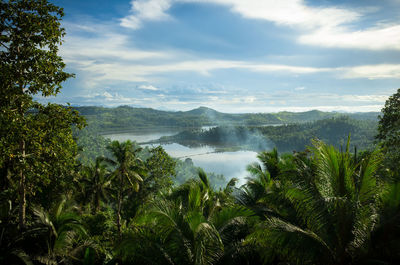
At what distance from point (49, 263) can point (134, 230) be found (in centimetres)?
329

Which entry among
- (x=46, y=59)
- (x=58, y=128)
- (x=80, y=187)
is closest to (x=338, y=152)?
(x=58, y=128)

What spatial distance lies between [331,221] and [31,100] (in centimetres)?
707

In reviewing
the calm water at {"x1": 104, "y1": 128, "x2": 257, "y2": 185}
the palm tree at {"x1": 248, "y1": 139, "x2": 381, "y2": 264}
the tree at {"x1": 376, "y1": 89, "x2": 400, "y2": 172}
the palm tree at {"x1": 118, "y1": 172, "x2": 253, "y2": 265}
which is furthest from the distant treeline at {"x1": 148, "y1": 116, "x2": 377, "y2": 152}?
the palm tree at {"x1": 118, "y1": 172, "x2": 253, "y2": 265}

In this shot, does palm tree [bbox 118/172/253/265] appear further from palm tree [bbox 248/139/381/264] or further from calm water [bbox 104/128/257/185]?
calm water [bbox 104/128/257/185]

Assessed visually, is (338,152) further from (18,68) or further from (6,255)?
(6,255)

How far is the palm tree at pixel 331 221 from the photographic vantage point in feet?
12.8

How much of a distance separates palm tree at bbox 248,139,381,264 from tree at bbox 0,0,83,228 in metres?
5.34

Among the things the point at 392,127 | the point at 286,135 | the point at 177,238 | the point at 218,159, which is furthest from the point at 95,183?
the point at 286,135

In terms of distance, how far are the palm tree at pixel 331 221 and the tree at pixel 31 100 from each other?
210 inches

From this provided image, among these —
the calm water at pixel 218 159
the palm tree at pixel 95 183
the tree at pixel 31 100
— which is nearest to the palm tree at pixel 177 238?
the tree at pixel 31 100

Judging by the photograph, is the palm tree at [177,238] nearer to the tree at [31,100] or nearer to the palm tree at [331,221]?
the palm tree at [331,221]

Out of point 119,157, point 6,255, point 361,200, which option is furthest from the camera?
point 119,157

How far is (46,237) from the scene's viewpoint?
6.50 m

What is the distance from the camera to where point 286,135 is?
13262cm
